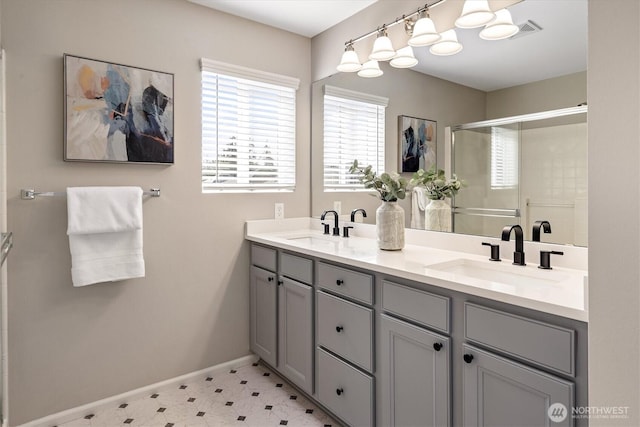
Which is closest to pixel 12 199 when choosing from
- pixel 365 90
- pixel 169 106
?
pixel 169 106

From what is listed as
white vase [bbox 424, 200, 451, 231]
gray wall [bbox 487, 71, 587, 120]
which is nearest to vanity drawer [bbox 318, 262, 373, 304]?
white vase [bbox 424, 200, 451, 231]

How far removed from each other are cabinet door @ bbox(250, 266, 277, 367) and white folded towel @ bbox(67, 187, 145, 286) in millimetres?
749

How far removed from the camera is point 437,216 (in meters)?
2.17

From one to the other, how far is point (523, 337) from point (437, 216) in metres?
1.04

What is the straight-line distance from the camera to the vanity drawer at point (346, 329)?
5.86ft

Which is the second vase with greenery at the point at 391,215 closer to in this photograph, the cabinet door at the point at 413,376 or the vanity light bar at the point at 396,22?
the cabinet door at the point at 413,376

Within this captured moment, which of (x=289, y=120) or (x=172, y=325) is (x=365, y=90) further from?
(x=172, y=325)

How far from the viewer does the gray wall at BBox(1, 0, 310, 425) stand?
6.54ft

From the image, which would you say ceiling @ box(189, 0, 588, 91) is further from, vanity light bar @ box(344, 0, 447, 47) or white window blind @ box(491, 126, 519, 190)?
white window blind @ box(491, 126, 519, 190)

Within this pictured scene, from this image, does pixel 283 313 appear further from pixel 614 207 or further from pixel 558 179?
pixel 614 207

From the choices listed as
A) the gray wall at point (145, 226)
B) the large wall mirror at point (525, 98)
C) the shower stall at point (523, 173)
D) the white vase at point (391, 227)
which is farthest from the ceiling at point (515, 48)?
the white vase at point (391, 227)

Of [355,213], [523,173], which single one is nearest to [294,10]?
[355,213]

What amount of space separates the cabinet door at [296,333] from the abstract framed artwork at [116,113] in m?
1.11

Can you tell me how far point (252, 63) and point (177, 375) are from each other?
2177mm
